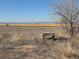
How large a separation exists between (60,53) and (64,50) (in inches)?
15.5

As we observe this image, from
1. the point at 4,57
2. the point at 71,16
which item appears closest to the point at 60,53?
the point at 4,57

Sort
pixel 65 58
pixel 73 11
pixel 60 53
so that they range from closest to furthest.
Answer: pixel 65 58
pixel 60 53
pixel 73 11

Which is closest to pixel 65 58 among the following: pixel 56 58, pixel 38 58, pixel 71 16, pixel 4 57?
pixel 56 58

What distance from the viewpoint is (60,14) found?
2162cm

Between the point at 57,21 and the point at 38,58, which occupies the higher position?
the point at 57,21

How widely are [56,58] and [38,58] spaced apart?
1.34m

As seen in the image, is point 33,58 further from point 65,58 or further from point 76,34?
point 76,34

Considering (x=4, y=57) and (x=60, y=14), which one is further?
(x=60, y=14)

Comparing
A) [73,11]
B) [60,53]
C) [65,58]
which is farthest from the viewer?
[73,11]

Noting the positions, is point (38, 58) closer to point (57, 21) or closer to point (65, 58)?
point (65, 58)

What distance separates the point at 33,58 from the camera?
11.8 metres

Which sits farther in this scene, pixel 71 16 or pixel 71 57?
pixel 71 16

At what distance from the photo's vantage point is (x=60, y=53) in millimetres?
11367

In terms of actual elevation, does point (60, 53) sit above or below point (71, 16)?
below
